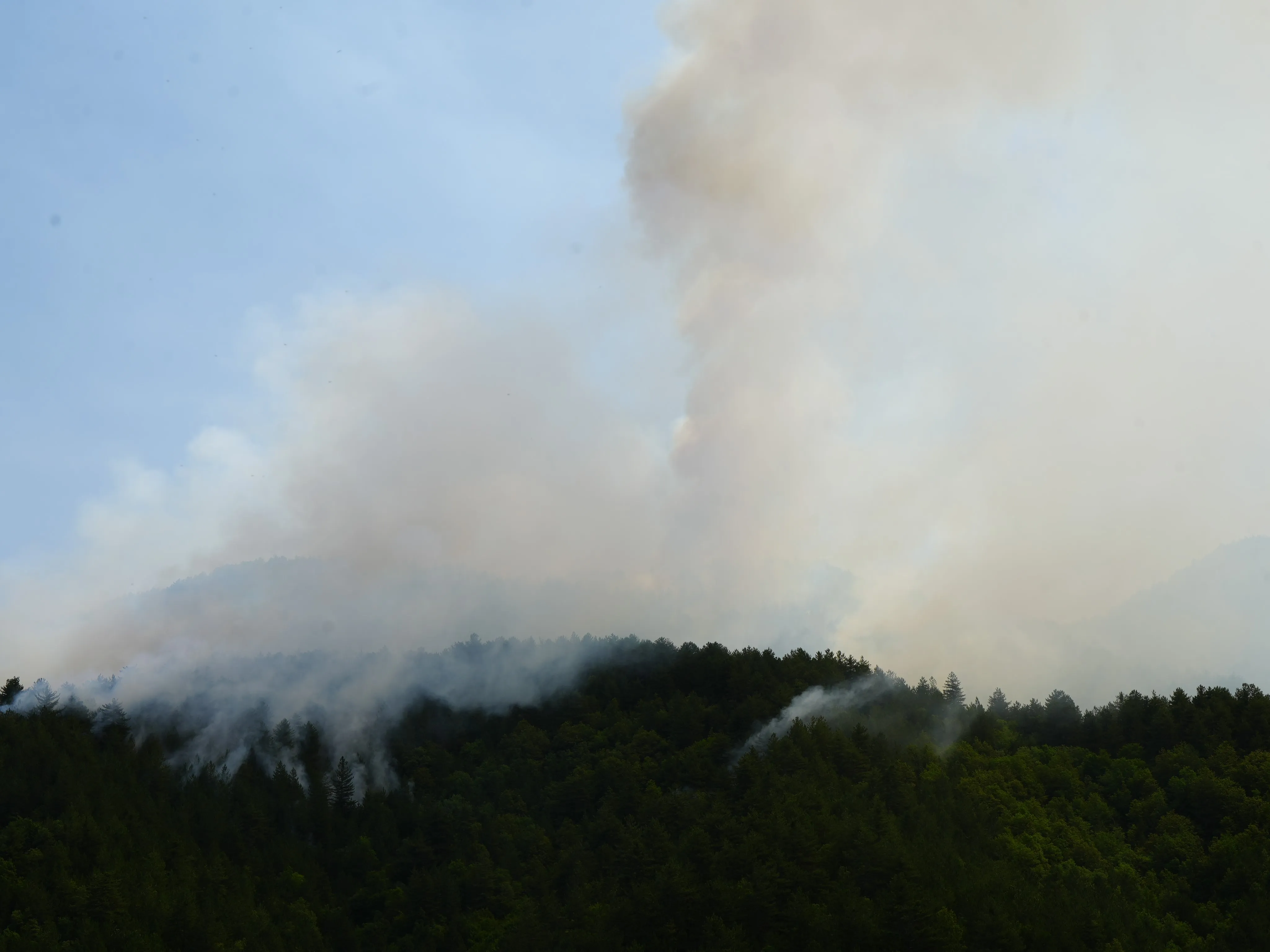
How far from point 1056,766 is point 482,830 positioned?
9192 centimetres

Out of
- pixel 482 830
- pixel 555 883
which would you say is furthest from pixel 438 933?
pixel 482 830

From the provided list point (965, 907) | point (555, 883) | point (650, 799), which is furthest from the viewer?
point (650, 799)

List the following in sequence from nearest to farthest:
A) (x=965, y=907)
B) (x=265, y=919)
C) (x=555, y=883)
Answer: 1. (x=965, y=907)
2. (x=265, y=919)
3. (x=555, y=883)

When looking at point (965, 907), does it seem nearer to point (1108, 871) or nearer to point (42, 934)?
point (1108, 871)

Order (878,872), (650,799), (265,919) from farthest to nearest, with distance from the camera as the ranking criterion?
(650,799) → (265,919) → (878,872)

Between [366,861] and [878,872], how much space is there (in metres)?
87.2

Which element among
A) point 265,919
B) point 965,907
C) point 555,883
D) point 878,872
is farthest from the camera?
point 555,883

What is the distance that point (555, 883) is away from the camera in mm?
171750

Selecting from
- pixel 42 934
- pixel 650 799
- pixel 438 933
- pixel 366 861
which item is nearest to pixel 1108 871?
pixel 650 799

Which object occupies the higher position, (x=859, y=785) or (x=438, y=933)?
(x=859, y=785)

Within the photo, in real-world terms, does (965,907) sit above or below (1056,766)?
below

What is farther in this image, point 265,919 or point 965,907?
point 265,919

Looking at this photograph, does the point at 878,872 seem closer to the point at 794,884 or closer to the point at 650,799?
the point at 794,884

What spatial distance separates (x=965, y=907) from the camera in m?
135
